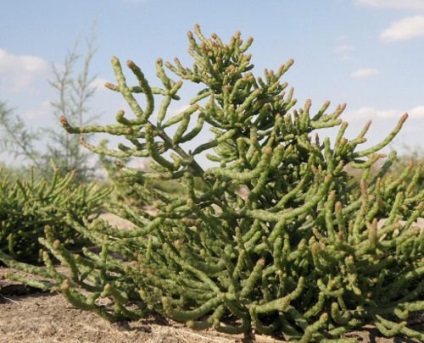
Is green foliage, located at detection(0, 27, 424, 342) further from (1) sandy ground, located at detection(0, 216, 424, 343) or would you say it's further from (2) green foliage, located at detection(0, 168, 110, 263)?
(2) green foliage, located at detection(0, 168, 110, 263)

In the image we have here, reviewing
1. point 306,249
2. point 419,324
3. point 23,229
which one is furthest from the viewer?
point 23,229

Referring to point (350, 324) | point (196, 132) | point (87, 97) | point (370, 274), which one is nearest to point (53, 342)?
point (196, 132)

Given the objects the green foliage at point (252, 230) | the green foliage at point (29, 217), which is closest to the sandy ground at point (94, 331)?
the green foliage at point (252, 230)

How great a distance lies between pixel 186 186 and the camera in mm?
2516

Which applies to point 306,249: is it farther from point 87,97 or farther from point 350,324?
point 87,97

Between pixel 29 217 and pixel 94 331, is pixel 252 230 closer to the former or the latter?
pixel 94 331

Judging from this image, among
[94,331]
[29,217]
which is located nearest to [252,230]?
[94,331]

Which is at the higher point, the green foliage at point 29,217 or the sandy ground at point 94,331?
the green foliage at point 29,217

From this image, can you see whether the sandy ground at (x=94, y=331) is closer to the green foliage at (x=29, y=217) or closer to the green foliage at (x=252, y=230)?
the green foliage at (x=252, y=230)

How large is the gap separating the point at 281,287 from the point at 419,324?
102 cm

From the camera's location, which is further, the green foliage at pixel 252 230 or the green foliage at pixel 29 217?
the green foliage at pixel 29 217

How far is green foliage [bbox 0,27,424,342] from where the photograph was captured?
250 centimetres

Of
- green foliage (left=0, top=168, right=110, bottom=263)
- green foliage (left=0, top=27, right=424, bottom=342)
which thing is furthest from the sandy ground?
green foliage (left=0, top=168, right=110, bottom=263)

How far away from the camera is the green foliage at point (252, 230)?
8.20 ft
